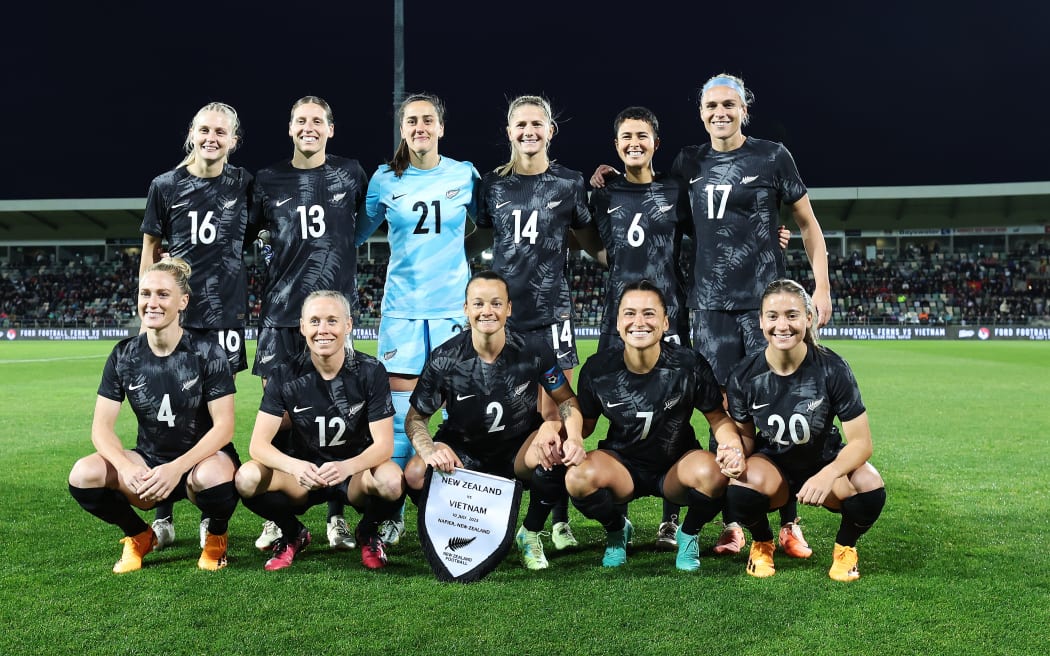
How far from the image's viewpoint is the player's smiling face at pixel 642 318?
340 centimetres

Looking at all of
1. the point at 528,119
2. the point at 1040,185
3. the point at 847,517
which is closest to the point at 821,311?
the point at 847,517

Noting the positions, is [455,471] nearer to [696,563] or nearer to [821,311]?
[696,563]

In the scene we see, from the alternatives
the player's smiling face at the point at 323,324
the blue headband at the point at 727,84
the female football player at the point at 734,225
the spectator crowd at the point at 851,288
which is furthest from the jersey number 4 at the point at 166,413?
the spectator crowd at the point at 851,288

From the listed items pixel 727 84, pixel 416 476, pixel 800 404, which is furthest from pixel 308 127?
pixel 800 404

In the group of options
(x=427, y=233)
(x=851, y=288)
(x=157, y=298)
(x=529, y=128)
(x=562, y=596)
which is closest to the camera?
(x=562, y=596)

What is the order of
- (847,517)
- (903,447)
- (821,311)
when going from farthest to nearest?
(903,447) → (821,311) → (847,517)

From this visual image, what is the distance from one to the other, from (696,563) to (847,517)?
64 centimetres

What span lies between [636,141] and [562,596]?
2.19 m

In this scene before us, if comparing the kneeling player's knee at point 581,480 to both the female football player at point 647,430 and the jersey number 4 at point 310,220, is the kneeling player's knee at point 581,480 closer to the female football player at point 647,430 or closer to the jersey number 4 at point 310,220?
the female football player at point 647,430

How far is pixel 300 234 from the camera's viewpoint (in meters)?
4.13

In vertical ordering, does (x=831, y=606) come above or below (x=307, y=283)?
below

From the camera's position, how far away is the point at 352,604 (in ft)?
9.38

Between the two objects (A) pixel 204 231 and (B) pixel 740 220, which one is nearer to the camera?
(B) pixel 740 220

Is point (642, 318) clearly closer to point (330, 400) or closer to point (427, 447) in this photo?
point (427, 447)
